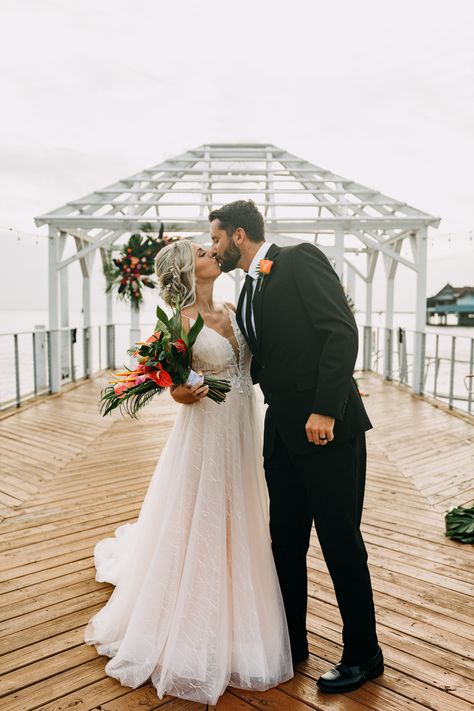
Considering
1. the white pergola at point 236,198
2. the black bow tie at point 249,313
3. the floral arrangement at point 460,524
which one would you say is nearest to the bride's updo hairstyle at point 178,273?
the black bow tie at point 249,313

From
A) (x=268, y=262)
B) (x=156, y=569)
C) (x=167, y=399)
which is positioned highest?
(x=268, y=262)

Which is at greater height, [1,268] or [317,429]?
[1,268]

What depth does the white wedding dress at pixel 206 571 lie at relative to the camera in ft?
6.53

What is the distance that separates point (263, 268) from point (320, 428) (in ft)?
1.96

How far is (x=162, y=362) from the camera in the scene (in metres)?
1.98

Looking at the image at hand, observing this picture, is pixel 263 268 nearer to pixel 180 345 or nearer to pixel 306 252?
pixel 306 252

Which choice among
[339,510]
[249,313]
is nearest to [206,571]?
[339,510]

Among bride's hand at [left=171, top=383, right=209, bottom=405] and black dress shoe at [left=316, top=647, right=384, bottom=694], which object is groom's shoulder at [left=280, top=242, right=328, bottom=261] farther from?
black dress shoe at [left=316, top=647, right=384, bottom=694]

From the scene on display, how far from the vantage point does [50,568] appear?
9.68 feet

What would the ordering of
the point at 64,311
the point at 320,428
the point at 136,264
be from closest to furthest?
the point at 320,428 < the point at 136,264 < the point at 64,311

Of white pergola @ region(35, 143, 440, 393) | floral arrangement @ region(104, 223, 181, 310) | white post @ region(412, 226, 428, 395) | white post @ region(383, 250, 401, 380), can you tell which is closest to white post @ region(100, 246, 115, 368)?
white pergola @ region(35, 143, 440, 393)

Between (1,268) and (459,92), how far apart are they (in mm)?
10303

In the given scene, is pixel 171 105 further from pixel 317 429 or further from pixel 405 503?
pixel 317 429

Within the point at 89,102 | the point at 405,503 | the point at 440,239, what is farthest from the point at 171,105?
the point at 405,503
